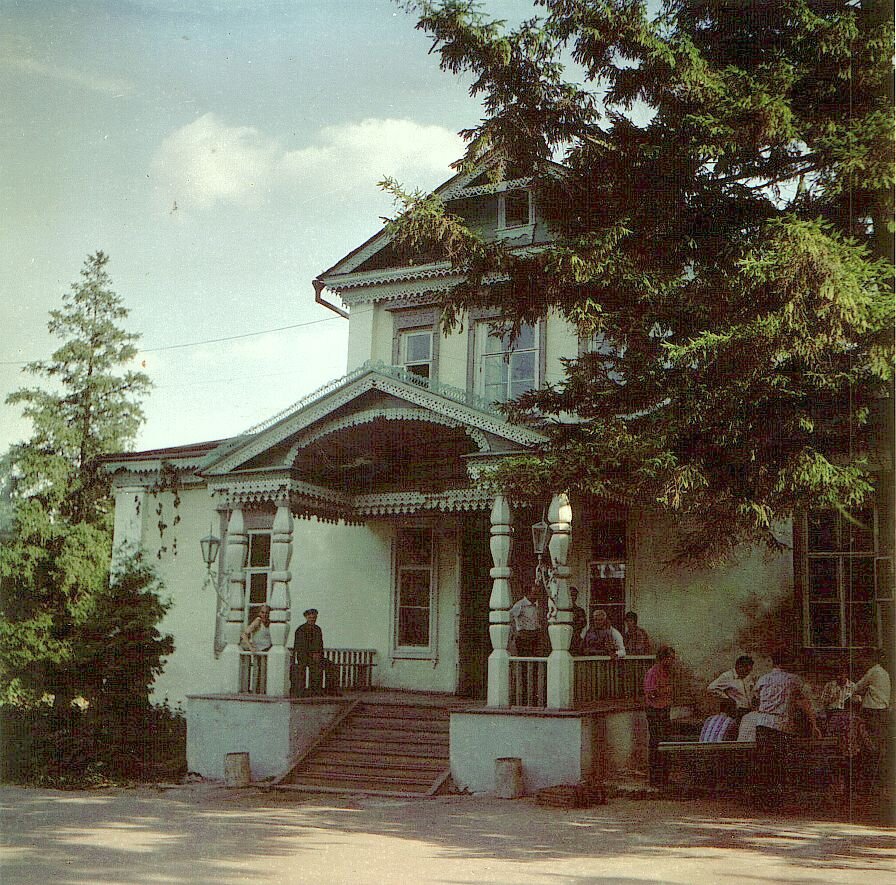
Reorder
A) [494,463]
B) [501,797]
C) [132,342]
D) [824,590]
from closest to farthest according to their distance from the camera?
[501,797] → [494,463] → [824,590] → [132,342]

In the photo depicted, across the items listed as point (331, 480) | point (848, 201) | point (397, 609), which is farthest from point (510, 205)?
point (848, 201)

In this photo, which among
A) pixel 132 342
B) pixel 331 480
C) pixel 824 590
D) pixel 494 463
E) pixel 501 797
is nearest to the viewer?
pixel 501 797

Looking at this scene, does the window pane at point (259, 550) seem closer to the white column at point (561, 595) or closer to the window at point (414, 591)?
the window at point (414, 591)

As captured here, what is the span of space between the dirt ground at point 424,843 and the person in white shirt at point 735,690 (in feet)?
4.44

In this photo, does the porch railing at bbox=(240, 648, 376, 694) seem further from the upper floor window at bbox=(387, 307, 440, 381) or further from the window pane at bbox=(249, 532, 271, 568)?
the upper floor window at bbox=(387, 307, 440, 381)

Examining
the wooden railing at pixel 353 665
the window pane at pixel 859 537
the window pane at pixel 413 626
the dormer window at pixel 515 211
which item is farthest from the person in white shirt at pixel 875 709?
the dormer window at pixel 515 211

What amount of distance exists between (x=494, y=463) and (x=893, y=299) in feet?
16.5

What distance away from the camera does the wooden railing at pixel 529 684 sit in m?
12.1

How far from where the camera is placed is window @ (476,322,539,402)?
1598 centimetres

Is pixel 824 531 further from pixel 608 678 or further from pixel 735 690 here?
pixel 608 678

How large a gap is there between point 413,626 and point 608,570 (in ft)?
10.7

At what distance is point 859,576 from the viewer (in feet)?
43.2

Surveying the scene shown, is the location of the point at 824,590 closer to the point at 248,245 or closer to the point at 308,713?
the point at 308,713

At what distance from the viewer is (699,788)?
10656 millimetres
